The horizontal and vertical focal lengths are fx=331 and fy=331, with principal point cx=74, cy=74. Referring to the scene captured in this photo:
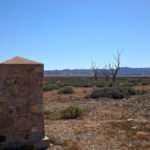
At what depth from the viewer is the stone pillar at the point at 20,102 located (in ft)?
29.8

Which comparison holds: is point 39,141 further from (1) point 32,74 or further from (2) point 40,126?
(1) point 32,74

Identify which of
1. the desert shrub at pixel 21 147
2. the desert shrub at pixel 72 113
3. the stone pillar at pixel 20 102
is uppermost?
the stone pillar at pixel 20 102

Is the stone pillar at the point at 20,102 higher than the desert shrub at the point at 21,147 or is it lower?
higher

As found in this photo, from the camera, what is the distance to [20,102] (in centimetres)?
916

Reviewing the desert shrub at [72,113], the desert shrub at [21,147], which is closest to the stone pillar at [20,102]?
the desert shrub at [21,147]

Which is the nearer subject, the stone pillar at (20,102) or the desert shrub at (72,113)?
the stone pillar at (20,102)

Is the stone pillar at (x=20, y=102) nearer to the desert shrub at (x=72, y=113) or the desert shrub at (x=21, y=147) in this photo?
the desert shrub at (x=21, y=147)

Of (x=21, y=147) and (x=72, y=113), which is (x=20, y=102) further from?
(x=72, y=113)

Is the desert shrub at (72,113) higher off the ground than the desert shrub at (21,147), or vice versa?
the desert shrub at (72,113)

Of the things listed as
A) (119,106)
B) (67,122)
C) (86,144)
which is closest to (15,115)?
(86,144)

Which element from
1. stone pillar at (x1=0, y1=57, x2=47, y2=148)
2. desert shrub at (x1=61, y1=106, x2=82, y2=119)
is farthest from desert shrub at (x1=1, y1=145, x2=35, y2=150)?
desert shrub at (x1=61, y1=106, x2=82, y2=119)

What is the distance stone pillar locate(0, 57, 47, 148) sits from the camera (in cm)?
908

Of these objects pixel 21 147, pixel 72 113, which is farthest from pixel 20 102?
pixel 72 113

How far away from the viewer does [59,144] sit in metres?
9.72
